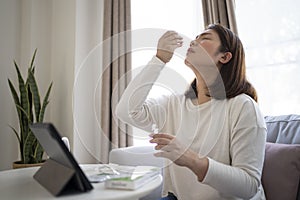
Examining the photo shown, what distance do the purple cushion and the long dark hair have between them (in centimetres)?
28

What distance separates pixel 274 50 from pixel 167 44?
1.17m

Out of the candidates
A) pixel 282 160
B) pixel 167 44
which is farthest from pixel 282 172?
pixel 167 44

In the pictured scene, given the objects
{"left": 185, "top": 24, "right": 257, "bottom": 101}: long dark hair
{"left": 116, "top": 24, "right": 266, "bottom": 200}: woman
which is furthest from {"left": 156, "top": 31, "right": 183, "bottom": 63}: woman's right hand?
{"left": 185, "top": 24, "right": 257, "bottom": 101}: long dark hair

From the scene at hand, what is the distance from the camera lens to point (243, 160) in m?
0.92

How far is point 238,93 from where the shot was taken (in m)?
1.11

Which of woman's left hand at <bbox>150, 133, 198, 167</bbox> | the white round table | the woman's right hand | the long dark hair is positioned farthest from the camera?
the long dark hair

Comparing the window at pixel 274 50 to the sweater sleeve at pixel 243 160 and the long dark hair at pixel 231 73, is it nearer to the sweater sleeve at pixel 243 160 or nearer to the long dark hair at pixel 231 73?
the long dark hair at pixel 231 73

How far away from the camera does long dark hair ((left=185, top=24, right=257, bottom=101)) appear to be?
Result: 3.65ft

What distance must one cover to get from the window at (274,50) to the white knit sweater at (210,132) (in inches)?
36.2

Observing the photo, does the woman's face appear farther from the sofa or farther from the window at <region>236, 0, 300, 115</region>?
the window at <region>236, 0, 300, 115</region>

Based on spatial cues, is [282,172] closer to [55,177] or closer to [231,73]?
[231,73]

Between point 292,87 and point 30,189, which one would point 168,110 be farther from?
point 292,87

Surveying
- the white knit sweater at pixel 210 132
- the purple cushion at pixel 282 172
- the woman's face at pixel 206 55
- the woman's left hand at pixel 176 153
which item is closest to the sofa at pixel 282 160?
the purple cushion at pixel 282 172

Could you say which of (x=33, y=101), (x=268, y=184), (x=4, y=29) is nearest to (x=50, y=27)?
(x=4, y=29)
